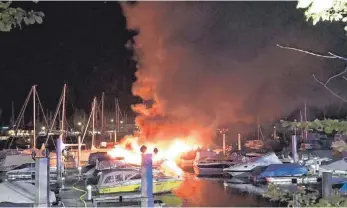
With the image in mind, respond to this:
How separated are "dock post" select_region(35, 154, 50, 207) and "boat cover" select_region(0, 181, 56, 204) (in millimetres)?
1363

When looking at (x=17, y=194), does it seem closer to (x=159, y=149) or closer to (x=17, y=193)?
(x=17, y=193)

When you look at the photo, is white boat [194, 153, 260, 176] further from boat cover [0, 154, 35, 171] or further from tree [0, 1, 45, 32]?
tree [0, 1, 45, 32]

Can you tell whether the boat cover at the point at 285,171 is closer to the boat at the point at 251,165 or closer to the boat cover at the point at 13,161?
the boat at the point at 251,165

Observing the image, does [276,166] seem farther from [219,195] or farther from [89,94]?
[89,94]

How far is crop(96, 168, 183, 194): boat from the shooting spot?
2352 cm

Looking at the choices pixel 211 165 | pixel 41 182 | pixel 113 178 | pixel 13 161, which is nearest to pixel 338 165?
pixel 211 165

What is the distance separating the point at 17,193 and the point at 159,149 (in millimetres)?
30352

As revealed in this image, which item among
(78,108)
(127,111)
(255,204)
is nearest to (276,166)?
(255,204)

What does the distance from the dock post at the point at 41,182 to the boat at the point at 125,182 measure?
7.10 metres

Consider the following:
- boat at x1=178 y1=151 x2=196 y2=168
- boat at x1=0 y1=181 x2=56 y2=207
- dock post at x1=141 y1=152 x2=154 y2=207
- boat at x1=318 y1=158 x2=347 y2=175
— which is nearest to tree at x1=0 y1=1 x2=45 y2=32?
dock post at x1=141 y1=152 x2=154 y2=207

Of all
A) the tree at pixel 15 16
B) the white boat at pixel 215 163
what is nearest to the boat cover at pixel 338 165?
the white boat at pixel 215 163

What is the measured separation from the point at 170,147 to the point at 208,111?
671cm

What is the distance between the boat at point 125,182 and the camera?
77.2ft

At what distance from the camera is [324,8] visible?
4637 mm
